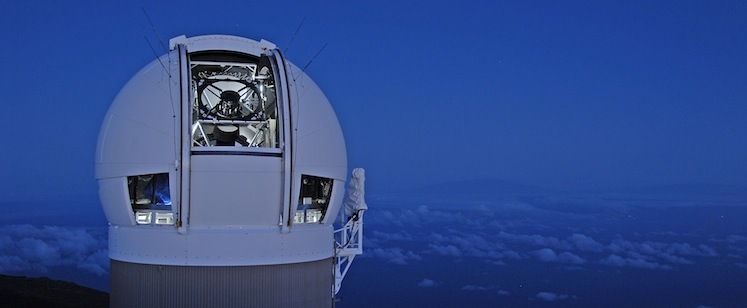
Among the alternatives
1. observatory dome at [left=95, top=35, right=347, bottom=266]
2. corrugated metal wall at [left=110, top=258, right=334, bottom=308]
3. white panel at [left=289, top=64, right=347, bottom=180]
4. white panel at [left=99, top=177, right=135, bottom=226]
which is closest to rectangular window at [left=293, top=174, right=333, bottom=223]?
observatory dome at [left=95, top=35, right=347, bottom=266]

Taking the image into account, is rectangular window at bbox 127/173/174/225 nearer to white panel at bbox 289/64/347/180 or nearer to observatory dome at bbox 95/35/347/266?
observatory dome at bbox 95/35/347/266

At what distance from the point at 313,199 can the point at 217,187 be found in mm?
2831

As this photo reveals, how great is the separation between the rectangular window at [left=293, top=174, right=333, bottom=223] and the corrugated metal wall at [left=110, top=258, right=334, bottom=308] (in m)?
1.06

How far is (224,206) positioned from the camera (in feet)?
52.2

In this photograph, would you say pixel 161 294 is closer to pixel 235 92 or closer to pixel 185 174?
pixel 185 174

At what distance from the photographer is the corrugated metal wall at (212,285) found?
16203 millimetres

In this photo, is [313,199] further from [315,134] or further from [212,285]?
[212,285]

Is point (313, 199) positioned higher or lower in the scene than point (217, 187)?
lower

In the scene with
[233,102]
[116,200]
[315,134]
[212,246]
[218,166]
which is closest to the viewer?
[218,166]

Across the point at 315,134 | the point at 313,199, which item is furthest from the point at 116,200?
the point at 315,134

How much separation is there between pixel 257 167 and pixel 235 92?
10.2 feet

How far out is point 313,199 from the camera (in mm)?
18000

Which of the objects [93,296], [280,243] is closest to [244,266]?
[280,243]

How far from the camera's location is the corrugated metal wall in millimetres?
16203
